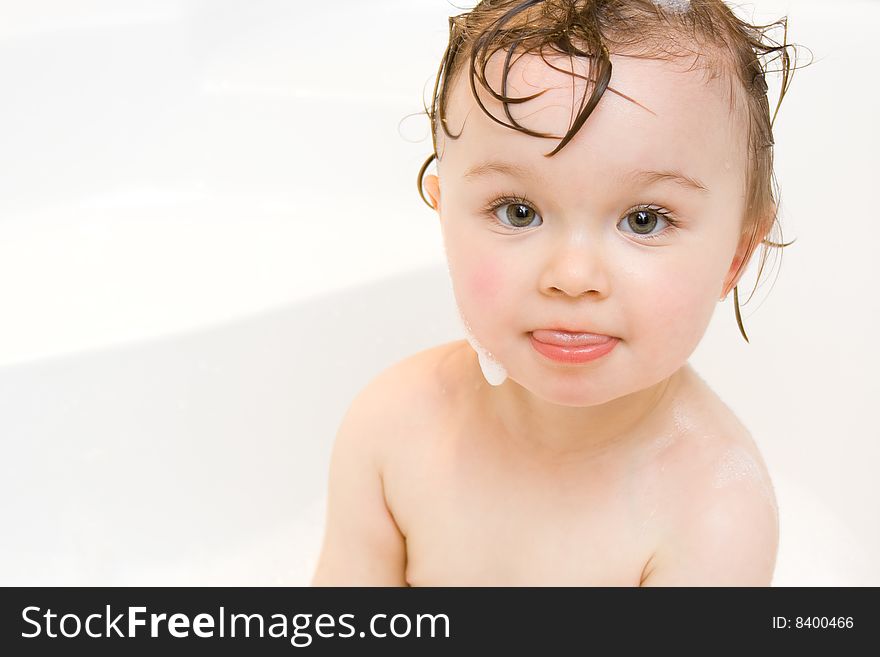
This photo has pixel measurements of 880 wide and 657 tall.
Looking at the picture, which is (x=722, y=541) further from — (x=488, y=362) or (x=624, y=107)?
(x=624, y=107)

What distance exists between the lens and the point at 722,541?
0.89m

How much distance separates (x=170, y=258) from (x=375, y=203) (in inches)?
11.6

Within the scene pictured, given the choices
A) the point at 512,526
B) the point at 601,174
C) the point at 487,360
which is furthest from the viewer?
the point at 512,526

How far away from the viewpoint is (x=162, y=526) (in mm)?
1387

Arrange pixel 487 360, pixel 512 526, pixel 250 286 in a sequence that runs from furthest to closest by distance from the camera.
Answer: pixel 250 286 → pixel 512 526 → pixel 487 360

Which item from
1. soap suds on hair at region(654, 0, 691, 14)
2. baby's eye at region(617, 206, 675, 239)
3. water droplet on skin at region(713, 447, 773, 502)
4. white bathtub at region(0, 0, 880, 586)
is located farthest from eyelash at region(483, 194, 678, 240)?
white bathtub at region(0, 0, 880, 586)

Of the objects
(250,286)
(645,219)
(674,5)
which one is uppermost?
(250,286)

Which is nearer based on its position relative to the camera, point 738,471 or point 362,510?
point 738,471

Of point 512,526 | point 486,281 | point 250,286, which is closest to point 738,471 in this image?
point 512,526

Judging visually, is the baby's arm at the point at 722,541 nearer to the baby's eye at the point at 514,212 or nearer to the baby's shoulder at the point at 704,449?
the baby's shoulder at the point at 704,449

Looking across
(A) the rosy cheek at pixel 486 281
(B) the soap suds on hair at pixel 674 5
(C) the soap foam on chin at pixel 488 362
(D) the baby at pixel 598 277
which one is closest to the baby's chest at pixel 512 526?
(D) the baby at pixel 598 277

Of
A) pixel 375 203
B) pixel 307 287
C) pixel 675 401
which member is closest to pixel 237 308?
pixel 307 287

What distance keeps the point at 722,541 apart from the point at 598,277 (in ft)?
0.94

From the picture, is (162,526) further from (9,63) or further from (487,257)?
(487,257)
